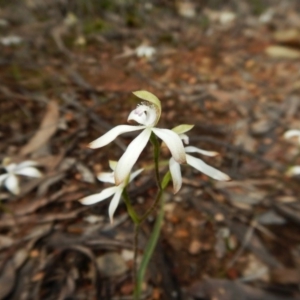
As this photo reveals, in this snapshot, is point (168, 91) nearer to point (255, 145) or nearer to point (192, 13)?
point (255, 145)

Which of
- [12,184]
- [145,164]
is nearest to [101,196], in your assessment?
[12,184]

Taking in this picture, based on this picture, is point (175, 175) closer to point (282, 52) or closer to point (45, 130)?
point (45, 130)

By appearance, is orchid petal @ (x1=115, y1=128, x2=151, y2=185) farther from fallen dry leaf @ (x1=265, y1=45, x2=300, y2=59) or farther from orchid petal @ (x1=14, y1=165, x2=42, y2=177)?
fallen dry leaf @ (x1=265, y1=45, x2=300, y2=59)

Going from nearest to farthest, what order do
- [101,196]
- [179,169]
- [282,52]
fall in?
1. [179,169]
2. [101,196]
3. [282,52]

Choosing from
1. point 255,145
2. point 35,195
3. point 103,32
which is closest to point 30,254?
point 35,195

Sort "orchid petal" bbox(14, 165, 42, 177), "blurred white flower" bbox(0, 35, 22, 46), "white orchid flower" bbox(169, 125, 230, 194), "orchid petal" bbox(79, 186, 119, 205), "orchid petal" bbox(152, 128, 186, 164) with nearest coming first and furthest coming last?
"orchid petal" bbox(152, 128, 186, 164) → "white orchid flower" bbox(169, 125, 230, 194) → "orchid petal" bbox(79, 186, 119, 205) → "orchid petal" bbox(14, 165, 42, 177) → "blurred white flower" bbox(0, 35, 22, 46)

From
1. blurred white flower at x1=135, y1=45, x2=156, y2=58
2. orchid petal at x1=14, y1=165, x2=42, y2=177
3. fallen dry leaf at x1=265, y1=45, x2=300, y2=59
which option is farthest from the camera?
fallen dry leaf at x1=265, y1=45, x2=300, y2=59

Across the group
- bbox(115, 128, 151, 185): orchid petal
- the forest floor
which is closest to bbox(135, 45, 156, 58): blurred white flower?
the forest floor

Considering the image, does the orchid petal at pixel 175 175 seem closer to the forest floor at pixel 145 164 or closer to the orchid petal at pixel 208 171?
the orchid petal at pixel 208 171
